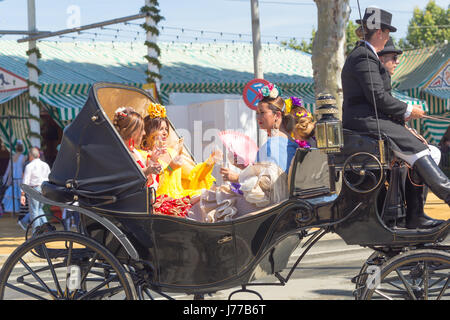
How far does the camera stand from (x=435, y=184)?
12.6 ft

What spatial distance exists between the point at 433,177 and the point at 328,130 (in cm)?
71

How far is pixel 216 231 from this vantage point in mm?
4082

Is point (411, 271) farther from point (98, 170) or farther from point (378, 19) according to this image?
point (98, 170)

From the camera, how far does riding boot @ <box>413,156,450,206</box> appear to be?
3.85m

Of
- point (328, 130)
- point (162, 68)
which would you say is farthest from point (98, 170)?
Result: point (162, 68)

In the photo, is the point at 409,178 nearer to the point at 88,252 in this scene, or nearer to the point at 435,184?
the point at 435,184

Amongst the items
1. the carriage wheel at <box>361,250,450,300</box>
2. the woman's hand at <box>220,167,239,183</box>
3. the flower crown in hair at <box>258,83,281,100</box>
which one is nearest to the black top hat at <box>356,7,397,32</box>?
the flower crown in hair at <box>258,83,281,100</box>

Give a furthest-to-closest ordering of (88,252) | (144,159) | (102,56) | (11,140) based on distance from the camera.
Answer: (102,56) → (11,140) → (144,159) → (88,252)

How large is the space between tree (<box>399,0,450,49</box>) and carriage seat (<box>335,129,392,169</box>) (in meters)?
46.9

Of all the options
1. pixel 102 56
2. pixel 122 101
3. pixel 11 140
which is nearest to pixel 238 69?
pixel 102 56
